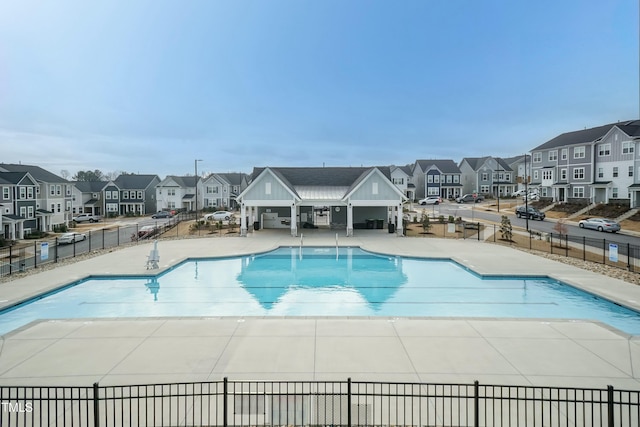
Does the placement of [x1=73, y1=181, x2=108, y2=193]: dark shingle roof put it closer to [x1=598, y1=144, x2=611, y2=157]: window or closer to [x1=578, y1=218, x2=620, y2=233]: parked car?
[x1=578, y1=218, x2=620, y2=233]: parked car

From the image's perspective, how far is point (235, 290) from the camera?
64.0ft

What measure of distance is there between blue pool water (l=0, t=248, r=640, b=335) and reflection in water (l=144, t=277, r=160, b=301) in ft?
0.14

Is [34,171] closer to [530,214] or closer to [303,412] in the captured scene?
[303,412]

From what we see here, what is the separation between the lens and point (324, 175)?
4588cm

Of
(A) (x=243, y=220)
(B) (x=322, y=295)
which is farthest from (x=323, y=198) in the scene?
(B) (x=322, y=295)

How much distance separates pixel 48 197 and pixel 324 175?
37.8 meters

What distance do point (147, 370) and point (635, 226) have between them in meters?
46.5

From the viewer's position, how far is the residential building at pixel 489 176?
288ft

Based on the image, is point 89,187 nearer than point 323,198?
No

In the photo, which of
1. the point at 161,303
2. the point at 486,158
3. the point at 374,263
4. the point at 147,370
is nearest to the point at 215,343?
the point at 147,370

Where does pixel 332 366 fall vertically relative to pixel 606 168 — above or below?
below

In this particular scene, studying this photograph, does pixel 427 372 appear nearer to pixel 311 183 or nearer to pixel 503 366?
pixel 503 366

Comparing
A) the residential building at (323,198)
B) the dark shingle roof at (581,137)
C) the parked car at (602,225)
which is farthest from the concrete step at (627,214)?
the residential building at (323,198)

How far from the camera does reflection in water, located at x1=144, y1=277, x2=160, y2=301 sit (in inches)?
737
